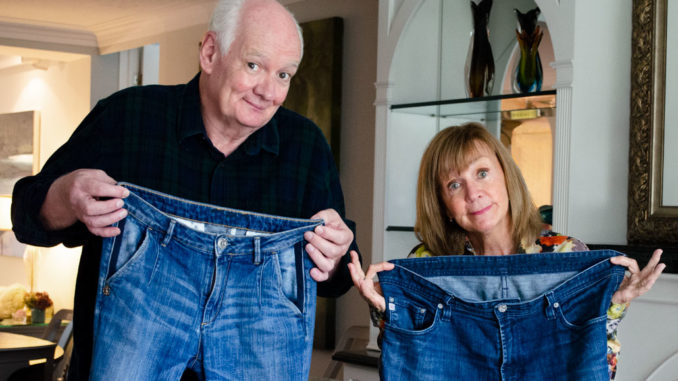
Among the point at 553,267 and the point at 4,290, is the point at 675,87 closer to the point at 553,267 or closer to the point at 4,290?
the point at 553,267

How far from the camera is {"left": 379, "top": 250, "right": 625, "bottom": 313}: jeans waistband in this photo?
58.9 inches

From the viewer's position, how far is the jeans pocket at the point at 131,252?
1.43 meters

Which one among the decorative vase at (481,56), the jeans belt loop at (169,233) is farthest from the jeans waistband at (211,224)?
the decorative vase at (481,56)

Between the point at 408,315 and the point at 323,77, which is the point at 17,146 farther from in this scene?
the point at 408,315

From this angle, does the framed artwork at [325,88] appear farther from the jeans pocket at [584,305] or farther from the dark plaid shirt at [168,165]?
the jeans pocket at [584,305]

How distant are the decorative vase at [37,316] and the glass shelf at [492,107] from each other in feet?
12.9

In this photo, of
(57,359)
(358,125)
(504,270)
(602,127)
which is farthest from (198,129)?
(57,359)

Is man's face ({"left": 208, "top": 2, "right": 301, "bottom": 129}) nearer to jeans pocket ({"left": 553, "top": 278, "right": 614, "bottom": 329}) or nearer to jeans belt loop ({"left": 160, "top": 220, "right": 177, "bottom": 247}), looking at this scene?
jeans belt loop ({"left": 160, "top": 220, "right": 177, "bottom": 247})

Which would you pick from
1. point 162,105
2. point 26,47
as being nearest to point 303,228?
point 162,105

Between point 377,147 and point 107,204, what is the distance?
5.85ft

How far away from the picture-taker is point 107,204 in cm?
139

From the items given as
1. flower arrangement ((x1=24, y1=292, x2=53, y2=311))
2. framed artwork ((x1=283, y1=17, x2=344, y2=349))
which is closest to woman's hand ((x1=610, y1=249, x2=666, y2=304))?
framed artwork ((x1=283, y1=17, x2=344, y2=349))

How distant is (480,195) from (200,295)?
2.31 ft

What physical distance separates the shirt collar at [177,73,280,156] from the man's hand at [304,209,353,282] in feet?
0.78
